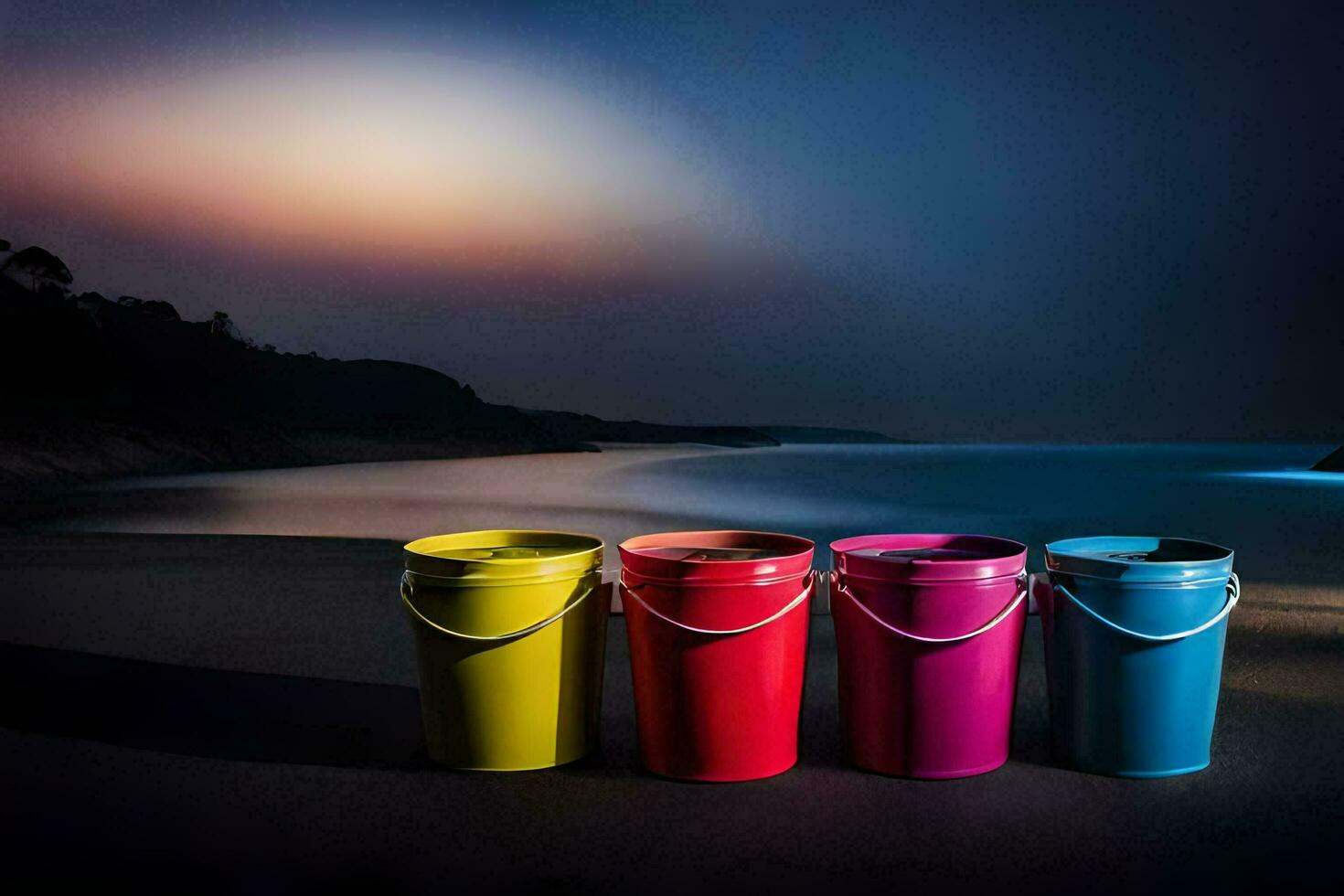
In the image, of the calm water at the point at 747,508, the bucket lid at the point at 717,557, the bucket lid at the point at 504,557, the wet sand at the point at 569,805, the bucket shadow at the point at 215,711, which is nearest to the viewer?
the wet sand at the point at 569,805

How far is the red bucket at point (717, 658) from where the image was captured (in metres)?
3.28

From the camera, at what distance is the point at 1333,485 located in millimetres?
26906

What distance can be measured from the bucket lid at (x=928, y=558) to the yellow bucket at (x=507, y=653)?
0.91 m

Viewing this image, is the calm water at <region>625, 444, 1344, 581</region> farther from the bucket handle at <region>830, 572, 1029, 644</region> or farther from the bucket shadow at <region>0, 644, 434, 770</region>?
the bucket shadow at <region>0, 644, 434, 770</region>

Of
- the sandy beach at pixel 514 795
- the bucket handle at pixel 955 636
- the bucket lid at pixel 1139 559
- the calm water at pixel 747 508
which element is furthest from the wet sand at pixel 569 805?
the calm water at pixel 747 508

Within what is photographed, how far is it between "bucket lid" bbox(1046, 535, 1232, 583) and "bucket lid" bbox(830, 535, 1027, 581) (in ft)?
0.51

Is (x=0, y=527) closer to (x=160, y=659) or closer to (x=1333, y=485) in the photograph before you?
(x=160, y=659)

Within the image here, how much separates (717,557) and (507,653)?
2.80 ft

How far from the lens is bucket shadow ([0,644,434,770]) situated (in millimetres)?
3840

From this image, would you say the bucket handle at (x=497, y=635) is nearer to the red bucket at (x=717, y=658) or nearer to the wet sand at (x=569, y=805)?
the red bucket at (x=717, y=658)

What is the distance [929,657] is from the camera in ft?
10.9

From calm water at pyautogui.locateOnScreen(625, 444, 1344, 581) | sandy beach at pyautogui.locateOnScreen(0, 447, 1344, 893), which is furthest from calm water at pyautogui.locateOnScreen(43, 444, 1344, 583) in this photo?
sandy beach at pyautogui.locateOnScreen(0, 447, 1344, 893)

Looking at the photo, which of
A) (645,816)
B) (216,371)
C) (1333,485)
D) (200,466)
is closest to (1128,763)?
(645,816)

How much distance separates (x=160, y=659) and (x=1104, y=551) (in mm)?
4682
